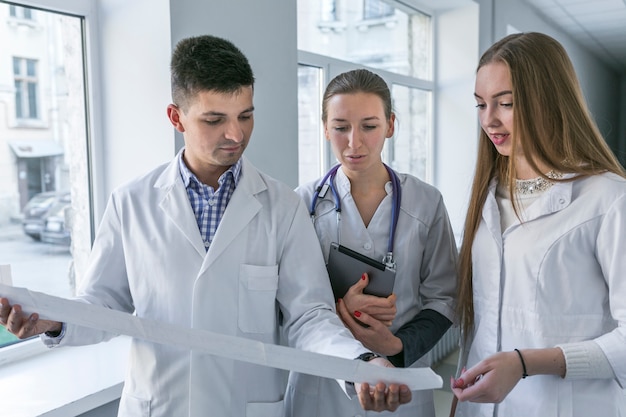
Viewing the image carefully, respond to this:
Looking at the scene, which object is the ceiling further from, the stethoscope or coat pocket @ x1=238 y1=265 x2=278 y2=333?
coat pocket @ x1=238 y1=265 x2=278 y2=333

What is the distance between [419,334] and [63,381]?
1.06 meters

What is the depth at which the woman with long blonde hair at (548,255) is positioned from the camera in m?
1.21

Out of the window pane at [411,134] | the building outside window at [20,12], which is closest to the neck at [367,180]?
the building outside window at [20,12]

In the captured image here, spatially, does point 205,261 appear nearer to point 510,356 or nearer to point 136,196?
point 136,196

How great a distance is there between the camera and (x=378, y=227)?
5.16ft

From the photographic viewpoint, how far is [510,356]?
1.22 meters

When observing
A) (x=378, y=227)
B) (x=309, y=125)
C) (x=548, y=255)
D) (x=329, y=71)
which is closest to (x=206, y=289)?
(x=378, y=227)

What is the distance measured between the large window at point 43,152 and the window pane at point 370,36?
1566 mm

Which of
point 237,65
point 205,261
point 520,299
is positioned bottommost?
point 520,299

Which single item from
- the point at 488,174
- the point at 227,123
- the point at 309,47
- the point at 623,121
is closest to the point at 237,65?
the point at 227,123

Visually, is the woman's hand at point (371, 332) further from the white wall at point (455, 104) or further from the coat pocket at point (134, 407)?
the white wall at point (455, 104)

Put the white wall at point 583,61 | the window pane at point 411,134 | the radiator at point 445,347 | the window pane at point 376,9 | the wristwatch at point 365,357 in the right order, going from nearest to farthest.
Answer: the wristwatch at point 365,357
the window pane at point 376,9
the radiator at point 445,347
the window pane at point 411,134
the white wall at point 583,61

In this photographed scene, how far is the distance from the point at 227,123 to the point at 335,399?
0.78 metres

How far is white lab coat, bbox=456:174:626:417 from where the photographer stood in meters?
1.21
